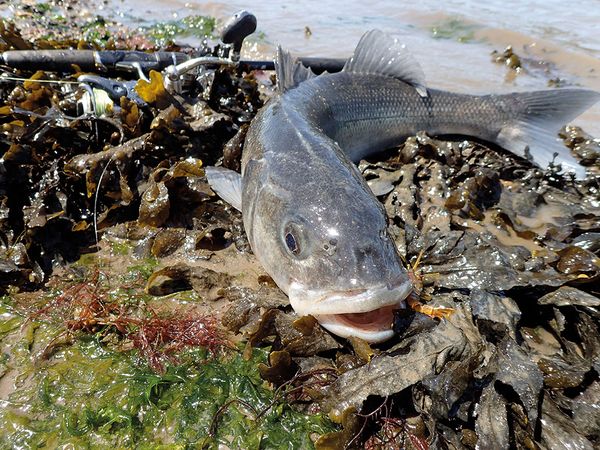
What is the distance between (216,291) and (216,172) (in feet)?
3.45

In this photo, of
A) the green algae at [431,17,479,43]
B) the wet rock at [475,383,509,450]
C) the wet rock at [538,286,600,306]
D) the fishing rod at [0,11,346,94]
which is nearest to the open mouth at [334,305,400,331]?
the wet rock at [475,383,509,450]

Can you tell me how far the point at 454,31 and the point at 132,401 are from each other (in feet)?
38.1

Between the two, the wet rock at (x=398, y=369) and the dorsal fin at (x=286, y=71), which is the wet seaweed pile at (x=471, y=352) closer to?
the wet rock at (x=398, y=369)

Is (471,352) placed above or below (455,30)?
above

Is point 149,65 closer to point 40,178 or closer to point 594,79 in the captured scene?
point 40,178

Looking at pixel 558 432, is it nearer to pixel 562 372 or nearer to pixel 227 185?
pixel 562 372

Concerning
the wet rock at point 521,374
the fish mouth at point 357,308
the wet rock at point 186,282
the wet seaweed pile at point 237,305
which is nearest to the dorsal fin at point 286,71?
the wet seaweed pile at point 237,305

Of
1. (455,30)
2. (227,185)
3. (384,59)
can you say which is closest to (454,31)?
(455,30)

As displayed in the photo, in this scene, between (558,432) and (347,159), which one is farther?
(347,159)

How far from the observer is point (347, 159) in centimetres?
301

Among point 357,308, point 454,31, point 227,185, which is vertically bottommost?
point 454,31

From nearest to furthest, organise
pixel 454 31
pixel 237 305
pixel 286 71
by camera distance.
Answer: pixel 237 305, pixel 286 71, pixel 454 31

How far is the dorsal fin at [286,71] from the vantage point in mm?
4034

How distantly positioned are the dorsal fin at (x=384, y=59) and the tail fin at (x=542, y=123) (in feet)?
3.60
